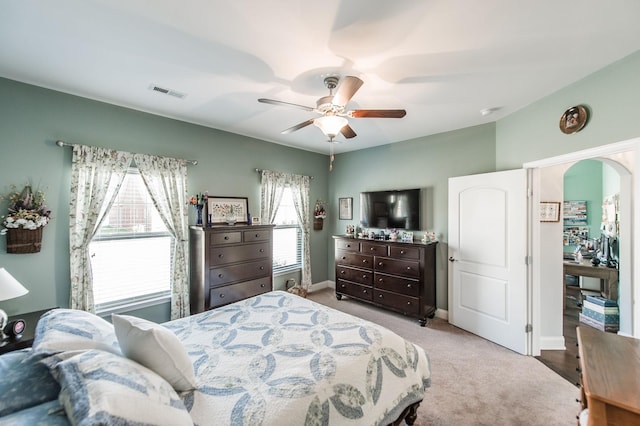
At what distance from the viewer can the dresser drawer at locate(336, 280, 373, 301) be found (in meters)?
Result: 4.13

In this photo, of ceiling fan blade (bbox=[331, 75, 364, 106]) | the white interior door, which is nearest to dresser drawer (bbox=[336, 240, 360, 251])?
the white interior door

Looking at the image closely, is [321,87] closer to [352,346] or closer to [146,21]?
[146,21]

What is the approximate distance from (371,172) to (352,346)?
11.7 ft

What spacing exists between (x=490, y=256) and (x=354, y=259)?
194cm

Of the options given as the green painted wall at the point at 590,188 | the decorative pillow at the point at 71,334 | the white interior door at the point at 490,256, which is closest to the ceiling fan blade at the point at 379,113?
the white interior door at the point at 490,256

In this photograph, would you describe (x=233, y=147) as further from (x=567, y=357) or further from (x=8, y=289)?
(x=567, y=357)

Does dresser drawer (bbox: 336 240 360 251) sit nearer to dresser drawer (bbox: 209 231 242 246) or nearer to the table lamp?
dresser drawer (bbox: 209 231 242 246)

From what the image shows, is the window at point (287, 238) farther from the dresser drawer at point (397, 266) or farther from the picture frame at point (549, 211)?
the picture frame at point (549, 211)

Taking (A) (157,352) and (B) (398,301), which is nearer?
(A) (157,352)

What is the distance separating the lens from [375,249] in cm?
405

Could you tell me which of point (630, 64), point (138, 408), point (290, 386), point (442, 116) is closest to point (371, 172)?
point (442, 116)

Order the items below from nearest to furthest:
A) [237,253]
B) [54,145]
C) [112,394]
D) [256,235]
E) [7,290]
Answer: [112,394] → [7,290] → [54,145] → [237,253] → [256,235]

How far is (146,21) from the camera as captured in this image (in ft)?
5.34

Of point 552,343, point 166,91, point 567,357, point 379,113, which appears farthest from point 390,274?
point 166,91
